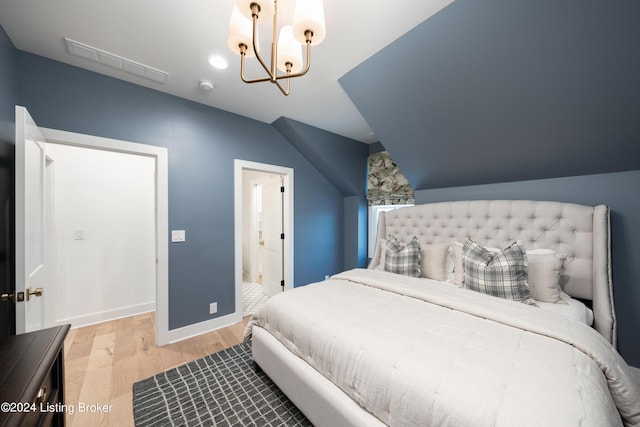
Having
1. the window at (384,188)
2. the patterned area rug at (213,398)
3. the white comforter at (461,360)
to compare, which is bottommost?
the patterned area rug at (213,398)

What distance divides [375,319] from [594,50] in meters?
2.05

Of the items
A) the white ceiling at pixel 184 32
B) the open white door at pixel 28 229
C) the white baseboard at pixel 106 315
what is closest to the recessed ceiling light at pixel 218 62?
the white ceiling at pixel 184 32

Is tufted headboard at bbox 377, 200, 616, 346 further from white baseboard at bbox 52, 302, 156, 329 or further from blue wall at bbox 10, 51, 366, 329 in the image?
white baseboard at bbox 52, 302, 156, 329

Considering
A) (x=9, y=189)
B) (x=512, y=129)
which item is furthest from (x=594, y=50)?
(x=9, y=189)

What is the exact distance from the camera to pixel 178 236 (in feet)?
8.19

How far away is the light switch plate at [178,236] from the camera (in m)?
2.47

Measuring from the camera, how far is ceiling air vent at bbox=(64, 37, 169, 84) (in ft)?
5.79

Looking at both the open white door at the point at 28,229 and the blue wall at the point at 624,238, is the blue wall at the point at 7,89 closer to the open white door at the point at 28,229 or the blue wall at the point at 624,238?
the open white door at the point at 28,229

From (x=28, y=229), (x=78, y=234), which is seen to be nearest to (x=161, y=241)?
(x=28, y=229)

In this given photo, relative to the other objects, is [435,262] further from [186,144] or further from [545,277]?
[186,144]

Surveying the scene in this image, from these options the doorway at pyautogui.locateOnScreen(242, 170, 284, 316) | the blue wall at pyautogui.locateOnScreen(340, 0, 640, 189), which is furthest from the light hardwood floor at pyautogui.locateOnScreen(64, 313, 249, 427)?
the blue wall at pyautogui.locateOnScreen(340, 0, 640, 189)

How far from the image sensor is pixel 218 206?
277 cm

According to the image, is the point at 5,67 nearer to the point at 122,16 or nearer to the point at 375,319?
the point at 122,16

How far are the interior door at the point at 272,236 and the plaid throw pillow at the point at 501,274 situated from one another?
243 cm
